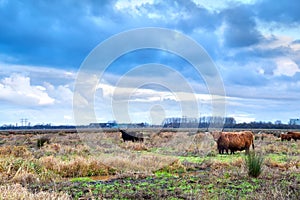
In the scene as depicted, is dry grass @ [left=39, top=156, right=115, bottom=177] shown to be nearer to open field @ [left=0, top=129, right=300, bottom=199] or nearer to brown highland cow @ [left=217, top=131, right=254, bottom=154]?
open field @ [left=0, top=129, right=300, bottom=199]

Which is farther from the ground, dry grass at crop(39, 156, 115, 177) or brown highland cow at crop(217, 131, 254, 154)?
brown highland cow at crop(217, 131, 254, 154)

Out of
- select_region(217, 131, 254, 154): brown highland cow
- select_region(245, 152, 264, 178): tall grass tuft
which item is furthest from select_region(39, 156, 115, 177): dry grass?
select_region(217, 131, 254, 154): brown highland cow

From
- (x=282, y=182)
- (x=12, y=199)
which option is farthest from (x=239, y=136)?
(x=12, y=199)

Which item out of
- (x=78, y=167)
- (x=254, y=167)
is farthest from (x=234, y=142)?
(x=78, y=167)

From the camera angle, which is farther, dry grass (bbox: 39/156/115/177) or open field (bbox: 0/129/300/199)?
dry grass (bbox: 39/156/115/177)

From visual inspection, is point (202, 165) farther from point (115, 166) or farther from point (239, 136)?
point (239, 136)

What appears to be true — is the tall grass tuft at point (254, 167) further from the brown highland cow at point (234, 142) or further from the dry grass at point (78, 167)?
Result: the brown highland cow at point (234, 142)

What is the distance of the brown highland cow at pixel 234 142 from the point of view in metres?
24.1

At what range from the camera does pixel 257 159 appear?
12.5 meters

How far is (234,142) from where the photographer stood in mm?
24297

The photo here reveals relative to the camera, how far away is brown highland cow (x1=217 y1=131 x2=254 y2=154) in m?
24.1

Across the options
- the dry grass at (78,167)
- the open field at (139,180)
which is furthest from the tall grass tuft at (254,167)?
the dry grass at (78,167)

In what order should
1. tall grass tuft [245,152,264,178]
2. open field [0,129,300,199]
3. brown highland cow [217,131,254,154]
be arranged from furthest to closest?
brown highland cow [217,131,254,154], tall grass tuft [245,152,264,178], open field [0,129,300,199]

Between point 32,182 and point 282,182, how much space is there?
7.60 metres
